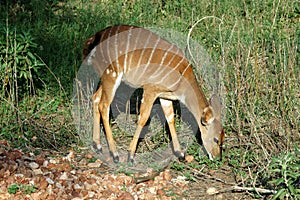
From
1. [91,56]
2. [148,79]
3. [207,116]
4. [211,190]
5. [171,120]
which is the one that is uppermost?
[91,56]

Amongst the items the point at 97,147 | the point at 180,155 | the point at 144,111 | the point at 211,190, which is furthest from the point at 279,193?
the point at 97,147

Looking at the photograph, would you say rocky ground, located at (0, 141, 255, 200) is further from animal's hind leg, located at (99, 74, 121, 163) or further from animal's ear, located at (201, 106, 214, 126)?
animal's ear, located at (201, 106, 214, 126)

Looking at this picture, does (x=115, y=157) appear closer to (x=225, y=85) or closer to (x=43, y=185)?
(x=43, y=185)

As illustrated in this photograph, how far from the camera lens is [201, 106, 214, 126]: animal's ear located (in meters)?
5.53

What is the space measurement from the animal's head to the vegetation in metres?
0.13

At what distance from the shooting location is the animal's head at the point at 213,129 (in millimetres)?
5512

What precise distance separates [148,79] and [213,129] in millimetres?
781

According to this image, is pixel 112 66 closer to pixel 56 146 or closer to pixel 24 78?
pixel 56 146

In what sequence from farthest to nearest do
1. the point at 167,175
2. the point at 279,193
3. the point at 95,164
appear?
1. the point at 95,164
2. the point at 167,175
3. the point at 279,193

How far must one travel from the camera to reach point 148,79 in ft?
18.5

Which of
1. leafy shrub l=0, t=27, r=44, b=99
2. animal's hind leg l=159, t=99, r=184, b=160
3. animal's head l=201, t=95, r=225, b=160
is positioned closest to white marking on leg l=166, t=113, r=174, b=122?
animal's hind leg l=159, t=99, r=184, b=160

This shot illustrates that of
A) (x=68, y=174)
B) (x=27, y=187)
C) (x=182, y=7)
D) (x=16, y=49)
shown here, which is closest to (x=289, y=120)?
(x=68, y=174)

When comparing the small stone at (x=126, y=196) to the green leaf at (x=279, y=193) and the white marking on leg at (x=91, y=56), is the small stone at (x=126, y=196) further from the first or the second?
the white marking on leg at (x=91, y=56)

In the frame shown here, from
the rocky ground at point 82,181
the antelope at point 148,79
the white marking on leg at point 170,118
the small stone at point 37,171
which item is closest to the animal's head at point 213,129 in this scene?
the antelope at point 148,79
